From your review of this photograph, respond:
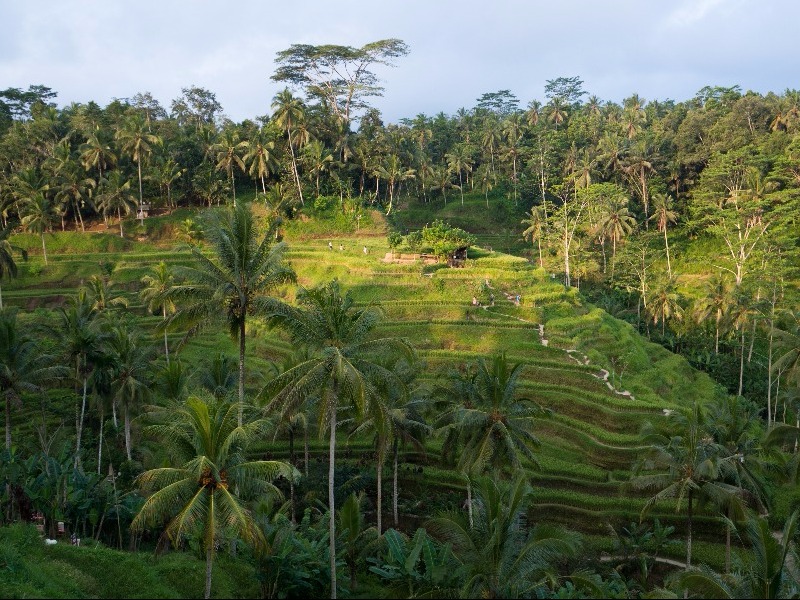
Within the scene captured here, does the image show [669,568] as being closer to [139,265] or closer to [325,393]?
[325,393]

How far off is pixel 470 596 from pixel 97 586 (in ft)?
32.6

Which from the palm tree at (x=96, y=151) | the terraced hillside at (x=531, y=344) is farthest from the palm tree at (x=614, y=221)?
the palm tree at (x=96, y=151)

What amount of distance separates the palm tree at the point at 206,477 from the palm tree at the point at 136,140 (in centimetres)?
4908

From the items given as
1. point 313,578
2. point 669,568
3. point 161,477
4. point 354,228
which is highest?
point 354,228

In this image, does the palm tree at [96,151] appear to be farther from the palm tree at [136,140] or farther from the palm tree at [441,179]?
the palm tree at [441,179]

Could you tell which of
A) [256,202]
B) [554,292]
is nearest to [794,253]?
[554,292]

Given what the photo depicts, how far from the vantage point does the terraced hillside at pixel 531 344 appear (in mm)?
31172

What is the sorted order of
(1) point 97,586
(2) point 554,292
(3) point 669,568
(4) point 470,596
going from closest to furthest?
1. (4) point 470,596
2. (1) point 97,586
3. (3) point 669,568
4. (2) point 554,292

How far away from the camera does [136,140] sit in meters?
59.3

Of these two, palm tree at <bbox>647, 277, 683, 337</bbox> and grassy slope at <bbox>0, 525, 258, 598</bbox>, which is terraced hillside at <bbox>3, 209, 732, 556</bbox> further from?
grassy slope at <bbox>0, 525, 258, 598</bbox>

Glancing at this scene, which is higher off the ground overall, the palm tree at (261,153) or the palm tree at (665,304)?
the palm tree at (261,153)

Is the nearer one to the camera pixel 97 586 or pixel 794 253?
pixel 97 586

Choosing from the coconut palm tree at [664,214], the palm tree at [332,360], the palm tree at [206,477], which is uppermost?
the coconut palm tree at [664,214]

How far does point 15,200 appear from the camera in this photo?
56750 mm
